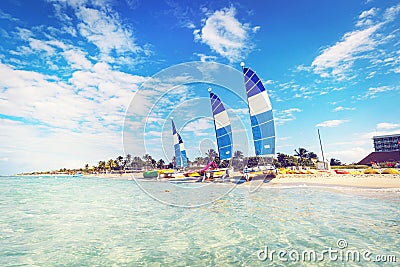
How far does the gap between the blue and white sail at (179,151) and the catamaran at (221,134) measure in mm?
15762

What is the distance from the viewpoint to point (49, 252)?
5.75 meters

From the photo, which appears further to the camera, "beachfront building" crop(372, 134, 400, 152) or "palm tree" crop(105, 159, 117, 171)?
"palm tree" crop(105, 159, 117, 171)

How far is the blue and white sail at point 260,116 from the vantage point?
20844mm

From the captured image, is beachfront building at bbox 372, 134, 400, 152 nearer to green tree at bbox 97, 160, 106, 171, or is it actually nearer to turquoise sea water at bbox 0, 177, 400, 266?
turquoise sea water at bbox 0, 177, 400, 266

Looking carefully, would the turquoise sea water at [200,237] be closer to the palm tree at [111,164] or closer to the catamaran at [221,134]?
the catamaran at [221,134]

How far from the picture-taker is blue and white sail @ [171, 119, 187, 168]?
43531 millimetres

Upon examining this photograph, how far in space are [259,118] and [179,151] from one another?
2465 centimetres

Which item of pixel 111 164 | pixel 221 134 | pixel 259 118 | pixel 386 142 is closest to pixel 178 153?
pixel 221 134

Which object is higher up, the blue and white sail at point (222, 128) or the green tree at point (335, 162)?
the blue and white sail at point (222, 128)

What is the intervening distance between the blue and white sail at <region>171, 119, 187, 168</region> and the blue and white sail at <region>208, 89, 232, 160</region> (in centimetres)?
1573

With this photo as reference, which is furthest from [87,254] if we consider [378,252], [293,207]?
[293,207]

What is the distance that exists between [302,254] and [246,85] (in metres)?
19.1

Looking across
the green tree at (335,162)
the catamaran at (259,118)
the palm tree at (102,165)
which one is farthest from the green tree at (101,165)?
the catamaran at (259,118)

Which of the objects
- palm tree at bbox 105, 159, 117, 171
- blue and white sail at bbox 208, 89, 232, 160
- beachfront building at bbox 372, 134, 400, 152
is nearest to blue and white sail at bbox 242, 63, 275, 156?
blue and white sail at bbox 208, 89, 232, 160
